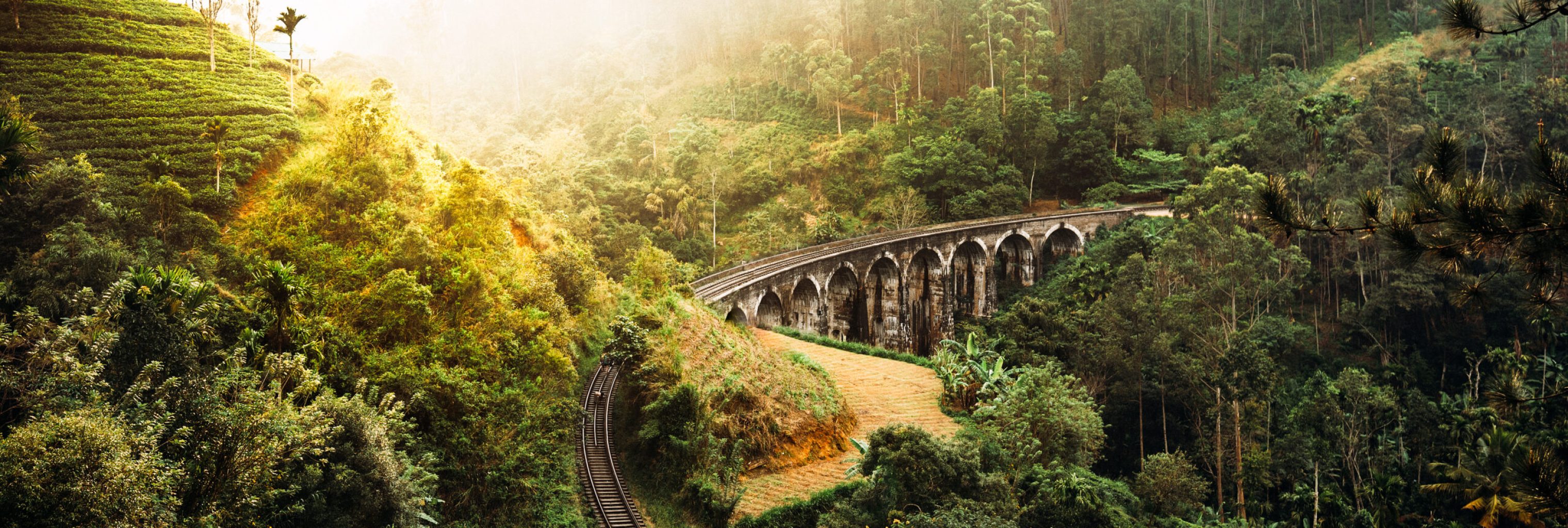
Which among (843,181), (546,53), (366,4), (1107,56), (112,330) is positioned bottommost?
(112,330)

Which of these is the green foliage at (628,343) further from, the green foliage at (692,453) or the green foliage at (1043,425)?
the green foliage at (1043,425)

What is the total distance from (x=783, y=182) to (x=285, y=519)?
48.2 m

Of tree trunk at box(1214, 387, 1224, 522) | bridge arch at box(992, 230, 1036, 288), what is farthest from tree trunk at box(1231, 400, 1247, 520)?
bridge arch at box(992, 230, 1036, 288)

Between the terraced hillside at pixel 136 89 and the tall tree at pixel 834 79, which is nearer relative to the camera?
the terraced hillside at pixel 136 89

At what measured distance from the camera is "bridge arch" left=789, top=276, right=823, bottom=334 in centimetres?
3475

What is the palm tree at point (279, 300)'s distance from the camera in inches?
611

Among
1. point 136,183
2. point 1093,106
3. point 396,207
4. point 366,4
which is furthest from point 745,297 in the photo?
point 366,4

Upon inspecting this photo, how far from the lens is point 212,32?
2706 centimetres

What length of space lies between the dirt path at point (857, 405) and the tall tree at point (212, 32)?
19065 mm

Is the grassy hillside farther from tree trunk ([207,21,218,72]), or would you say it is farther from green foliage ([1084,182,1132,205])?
green foliage ([1084,182,1132,205])

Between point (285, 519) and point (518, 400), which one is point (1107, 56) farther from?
point (285, 519)

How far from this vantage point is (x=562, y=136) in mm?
67562

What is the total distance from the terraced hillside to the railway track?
32.8ft

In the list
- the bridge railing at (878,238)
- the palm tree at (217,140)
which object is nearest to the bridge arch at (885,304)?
the bridge railing at (878,238)
